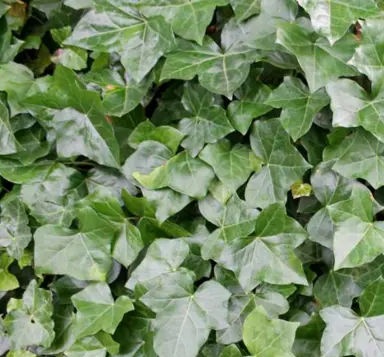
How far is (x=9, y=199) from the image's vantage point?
117 cm

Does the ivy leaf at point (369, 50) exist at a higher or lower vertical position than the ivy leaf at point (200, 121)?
higher

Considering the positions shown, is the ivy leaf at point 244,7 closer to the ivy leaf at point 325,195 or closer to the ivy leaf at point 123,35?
the ivy leaf at point 123,35

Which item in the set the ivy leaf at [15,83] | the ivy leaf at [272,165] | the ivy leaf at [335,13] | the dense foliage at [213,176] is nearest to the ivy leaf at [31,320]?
the dense foliage at [213,176]

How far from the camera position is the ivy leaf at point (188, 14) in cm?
93

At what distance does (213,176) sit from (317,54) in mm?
294

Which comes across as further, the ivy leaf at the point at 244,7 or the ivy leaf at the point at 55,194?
the ivy leaf at the point at 55,194

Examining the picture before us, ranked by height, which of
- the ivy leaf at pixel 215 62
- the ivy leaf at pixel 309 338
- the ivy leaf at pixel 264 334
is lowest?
the ivy leaf at pixel 309 338

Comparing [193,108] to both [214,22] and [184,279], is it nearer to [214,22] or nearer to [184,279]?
[214,22]

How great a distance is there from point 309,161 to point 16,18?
→ 2.47ft

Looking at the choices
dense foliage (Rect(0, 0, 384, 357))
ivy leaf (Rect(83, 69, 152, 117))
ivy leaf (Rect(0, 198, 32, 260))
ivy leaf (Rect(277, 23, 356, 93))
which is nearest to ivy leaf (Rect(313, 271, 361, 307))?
dense foliage (Rect(0, 0, 384, 357))

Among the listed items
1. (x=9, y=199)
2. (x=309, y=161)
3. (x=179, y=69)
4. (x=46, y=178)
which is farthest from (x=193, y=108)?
(x=9, y=199)

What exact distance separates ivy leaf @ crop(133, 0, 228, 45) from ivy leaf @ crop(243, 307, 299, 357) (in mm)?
506

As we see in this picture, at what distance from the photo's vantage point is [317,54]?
0.89m

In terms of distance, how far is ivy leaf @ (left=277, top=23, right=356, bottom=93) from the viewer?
2.90 feet
